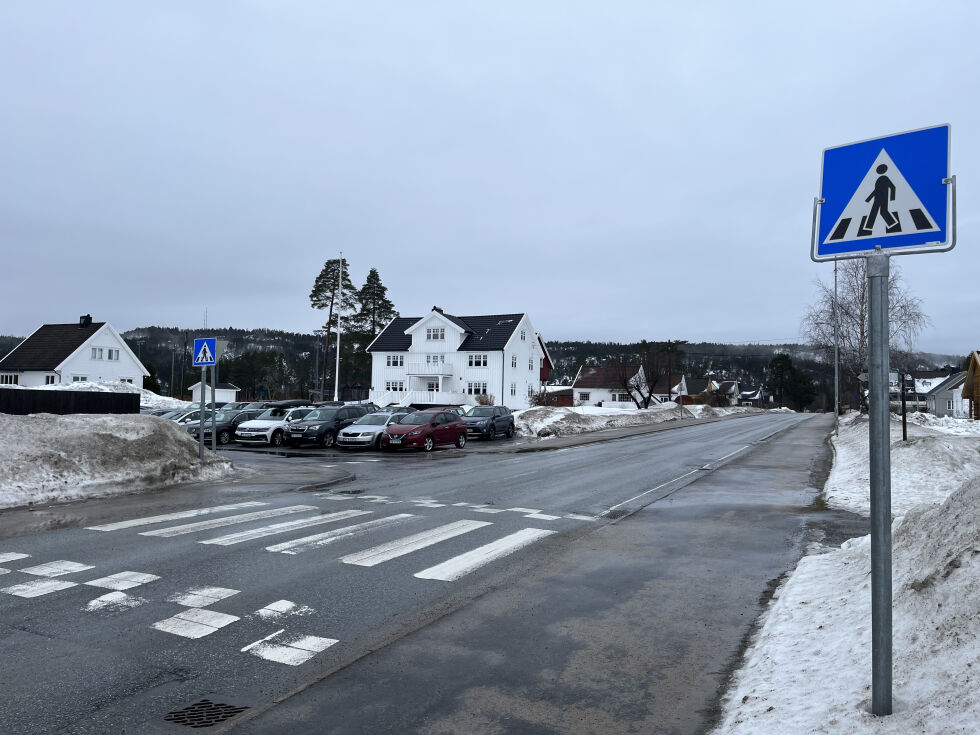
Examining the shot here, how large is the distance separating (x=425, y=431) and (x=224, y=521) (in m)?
15.6

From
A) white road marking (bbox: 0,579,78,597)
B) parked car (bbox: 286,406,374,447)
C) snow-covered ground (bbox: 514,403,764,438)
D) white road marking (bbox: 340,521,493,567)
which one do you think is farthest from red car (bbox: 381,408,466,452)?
white road marking (bbox: 0,579,78,597)

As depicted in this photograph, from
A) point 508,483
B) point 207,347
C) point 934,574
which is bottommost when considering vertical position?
point 508,483

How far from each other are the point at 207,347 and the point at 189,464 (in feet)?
10.5

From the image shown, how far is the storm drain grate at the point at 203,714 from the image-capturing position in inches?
163

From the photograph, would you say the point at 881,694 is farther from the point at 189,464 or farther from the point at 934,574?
the point at 189,464

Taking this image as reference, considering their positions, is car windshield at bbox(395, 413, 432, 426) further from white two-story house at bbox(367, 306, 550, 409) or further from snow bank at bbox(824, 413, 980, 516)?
white two-story house at bbox(367, 306, 550, 409)

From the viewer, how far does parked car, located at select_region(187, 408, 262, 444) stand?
1100 inches

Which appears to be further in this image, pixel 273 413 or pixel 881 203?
pixel 273 413

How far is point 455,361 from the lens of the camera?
60688mm

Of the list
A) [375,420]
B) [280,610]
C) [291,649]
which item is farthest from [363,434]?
[291,649]

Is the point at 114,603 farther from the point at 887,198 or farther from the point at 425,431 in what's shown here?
the point at 425,431

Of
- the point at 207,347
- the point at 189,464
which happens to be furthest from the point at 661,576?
the point at 207,347

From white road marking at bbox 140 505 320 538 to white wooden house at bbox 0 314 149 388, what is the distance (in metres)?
54.8

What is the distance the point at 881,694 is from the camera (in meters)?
3.49
